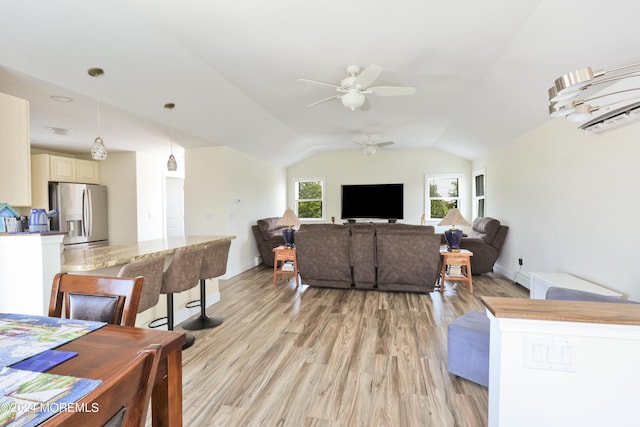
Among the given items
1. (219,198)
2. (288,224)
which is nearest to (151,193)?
(219,198)

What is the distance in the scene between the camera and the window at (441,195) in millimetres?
7484

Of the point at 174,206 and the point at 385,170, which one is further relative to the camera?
the point at 385,170

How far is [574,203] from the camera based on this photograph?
126 inches

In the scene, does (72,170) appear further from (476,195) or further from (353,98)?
(476,195)

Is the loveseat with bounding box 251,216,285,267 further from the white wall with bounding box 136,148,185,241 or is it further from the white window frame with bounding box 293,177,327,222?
the white window frame with bounding box 293,177,327,222

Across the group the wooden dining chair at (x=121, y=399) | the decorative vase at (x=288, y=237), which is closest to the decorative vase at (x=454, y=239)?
the decorative vase at (x=288, y=237)

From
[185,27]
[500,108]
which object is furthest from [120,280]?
[500,108]

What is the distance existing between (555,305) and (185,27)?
308 cm

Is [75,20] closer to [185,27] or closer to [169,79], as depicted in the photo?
[185,27]

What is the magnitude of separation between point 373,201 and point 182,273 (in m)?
5.85

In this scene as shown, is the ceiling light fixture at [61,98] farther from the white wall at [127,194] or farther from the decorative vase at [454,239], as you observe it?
the decorative vase at [454,239]

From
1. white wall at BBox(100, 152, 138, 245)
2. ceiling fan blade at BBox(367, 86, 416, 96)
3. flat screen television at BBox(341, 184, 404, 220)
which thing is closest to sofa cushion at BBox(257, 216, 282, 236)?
flat screen television at BBox(341, 184, 404, 220)

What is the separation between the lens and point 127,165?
5.59 metres

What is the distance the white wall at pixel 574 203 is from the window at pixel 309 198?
14.8 feet
